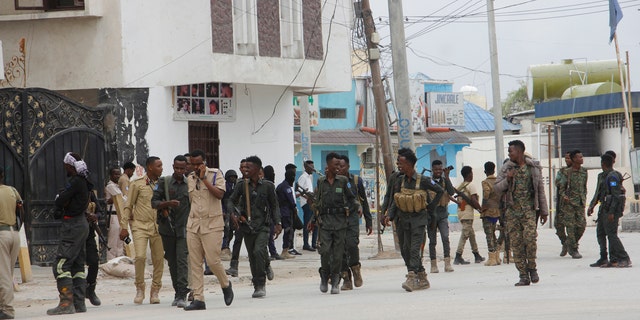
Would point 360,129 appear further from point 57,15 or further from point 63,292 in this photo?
point 63,292

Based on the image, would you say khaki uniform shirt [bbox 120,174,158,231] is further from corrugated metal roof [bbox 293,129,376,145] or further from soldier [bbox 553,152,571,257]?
corrugated metal roof [bbox 293,129,376,145]

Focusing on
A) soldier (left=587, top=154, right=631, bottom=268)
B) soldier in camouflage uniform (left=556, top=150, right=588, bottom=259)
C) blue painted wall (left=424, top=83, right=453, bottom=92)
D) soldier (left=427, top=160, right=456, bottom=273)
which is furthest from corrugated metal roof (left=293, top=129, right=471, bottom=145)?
soldier (left=587, top=154, right=631, bottom=268)

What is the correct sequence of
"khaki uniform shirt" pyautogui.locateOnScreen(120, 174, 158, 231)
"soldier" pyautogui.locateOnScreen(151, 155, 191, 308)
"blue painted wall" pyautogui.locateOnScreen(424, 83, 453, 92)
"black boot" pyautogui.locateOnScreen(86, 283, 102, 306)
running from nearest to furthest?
"soldier" pyautogui.locateOnScreen(151, 155, 191, 308) < "khaki uniform shirt" pyautogui.locateOnScreen(120, 174, 158, 231) < "black boot" pyautogui.locateOnScreen(86, 283, 102, 306) < "blue painted wall" pyautogui.locateOnScreen(424, 83, 453, 92)

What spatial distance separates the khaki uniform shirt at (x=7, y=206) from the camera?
12672 millimetres

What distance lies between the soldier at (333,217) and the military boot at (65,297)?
10.9 ft

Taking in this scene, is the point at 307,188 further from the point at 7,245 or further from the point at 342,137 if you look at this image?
the point at 342,137

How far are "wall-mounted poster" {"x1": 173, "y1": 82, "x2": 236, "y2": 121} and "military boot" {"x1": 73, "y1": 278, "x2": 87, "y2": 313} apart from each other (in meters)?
8.97

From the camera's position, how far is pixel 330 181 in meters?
14.7

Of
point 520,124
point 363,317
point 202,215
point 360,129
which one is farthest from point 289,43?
point 520,124

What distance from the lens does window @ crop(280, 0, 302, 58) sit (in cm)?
2322

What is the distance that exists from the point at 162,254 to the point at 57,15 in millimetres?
8388

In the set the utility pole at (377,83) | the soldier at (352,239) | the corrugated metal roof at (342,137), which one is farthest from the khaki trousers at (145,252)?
the corrugated metal roof at (342,137)

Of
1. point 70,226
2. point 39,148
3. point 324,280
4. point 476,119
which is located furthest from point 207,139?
point 476,119

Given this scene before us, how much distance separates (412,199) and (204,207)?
299cm
